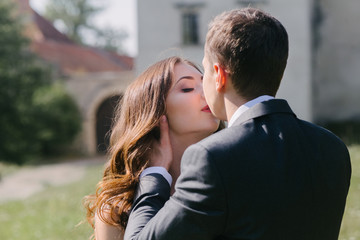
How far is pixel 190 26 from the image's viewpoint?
18.1m

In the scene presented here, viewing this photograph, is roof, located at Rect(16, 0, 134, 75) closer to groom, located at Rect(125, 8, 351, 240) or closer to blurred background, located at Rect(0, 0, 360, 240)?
blurred background, located at Rect(0, 0, 360, 240)

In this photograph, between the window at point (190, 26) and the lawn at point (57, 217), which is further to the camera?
the window at point (190, 26)

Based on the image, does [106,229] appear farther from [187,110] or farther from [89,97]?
[89,97]

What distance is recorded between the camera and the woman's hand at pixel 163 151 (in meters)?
2.12

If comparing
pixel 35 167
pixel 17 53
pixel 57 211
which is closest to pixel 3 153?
pixel 35 167

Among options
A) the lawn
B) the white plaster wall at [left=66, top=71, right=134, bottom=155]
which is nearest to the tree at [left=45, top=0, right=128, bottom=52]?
the white plaster wall at [left=66, top=71, right=134, bottom=155]

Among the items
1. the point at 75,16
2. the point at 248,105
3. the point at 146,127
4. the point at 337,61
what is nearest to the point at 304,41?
the point at 337,61

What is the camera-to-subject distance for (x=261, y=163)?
1.46 meters

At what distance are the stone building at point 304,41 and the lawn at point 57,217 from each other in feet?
24.7

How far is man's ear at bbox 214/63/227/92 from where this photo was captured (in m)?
1.60

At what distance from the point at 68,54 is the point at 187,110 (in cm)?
3079

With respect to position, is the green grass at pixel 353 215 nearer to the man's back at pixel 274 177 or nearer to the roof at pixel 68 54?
the man's back at pixel 274 177

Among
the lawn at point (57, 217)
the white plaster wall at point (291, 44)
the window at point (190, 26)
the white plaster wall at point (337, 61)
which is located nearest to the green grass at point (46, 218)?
the lawn at point (57, 217)

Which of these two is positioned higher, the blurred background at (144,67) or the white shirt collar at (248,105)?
the white shirt collar at (248,105)
